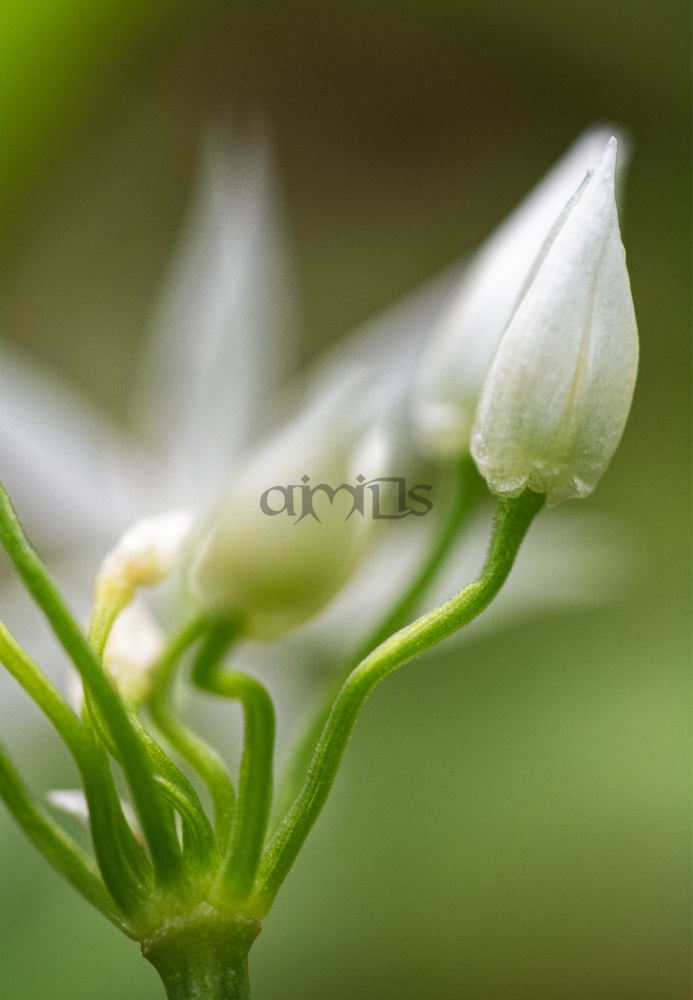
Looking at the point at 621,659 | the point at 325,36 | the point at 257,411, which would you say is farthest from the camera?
the point at 325,36

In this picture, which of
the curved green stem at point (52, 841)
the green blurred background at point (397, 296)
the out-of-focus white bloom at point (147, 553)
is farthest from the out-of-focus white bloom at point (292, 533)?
the green blurred background at point (397, 296)

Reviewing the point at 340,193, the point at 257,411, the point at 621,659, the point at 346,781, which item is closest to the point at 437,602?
the point at 257,411

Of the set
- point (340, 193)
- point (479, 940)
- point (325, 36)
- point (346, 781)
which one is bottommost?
point (479, 940)

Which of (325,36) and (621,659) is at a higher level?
(325,36)

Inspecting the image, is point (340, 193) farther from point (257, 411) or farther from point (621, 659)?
point (257, 411)

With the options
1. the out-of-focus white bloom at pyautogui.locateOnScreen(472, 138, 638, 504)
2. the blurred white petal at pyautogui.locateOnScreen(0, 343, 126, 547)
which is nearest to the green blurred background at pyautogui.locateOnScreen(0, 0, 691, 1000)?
the blurred white petal at pyautogui.locateOnScreen(0, 343, 126, 547)

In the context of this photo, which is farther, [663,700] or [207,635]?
[663,700]

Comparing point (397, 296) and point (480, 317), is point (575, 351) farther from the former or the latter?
point (397, 296)

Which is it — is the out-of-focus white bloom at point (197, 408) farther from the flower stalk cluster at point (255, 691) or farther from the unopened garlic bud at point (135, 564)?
the flower stalk cluster at point (255, 691)
